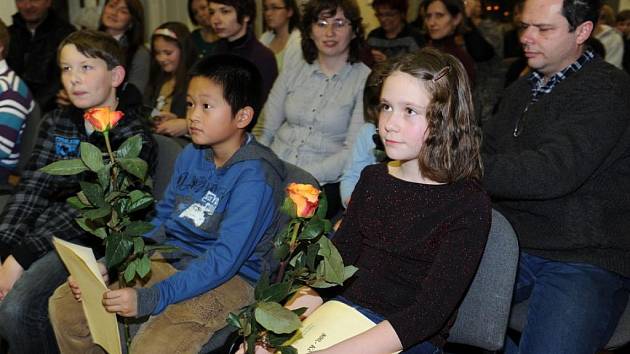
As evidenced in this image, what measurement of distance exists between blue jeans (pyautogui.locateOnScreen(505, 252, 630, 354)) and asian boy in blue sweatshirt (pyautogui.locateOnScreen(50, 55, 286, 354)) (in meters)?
0.73

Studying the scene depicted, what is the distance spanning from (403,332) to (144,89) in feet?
9.11

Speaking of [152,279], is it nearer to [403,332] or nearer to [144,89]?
[403,332]

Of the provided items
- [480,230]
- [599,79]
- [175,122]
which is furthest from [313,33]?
[480,230]

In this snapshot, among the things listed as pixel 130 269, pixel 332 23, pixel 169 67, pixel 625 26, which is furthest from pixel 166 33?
pixel 625 26

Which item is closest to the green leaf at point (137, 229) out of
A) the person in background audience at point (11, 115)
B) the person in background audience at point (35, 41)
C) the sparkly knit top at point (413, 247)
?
the sparkly knit top at point (413, 247)

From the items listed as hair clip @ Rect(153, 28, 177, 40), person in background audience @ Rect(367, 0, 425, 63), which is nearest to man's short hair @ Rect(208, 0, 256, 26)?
hair clip @ Rect(153, 28, 177, 40)

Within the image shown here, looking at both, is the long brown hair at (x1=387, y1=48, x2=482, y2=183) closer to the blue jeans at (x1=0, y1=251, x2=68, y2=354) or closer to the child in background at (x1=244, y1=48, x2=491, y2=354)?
the child in background at (x1=244, y1=48, x2=491, y2=354)

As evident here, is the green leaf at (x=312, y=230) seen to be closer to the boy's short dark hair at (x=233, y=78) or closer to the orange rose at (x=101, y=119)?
the orange rose at (x=101, y=119)

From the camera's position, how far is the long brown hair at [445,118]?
148cm

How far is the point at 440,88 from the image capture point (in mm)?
1476

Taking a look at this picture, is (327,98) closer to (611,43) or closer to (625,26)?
(611,43)

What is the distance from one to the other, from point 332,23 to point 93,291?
1.67 metres

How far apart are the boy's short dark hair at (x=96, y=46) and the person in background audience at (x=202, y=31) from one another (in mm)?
1854

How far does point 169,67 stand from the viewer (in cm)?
355
